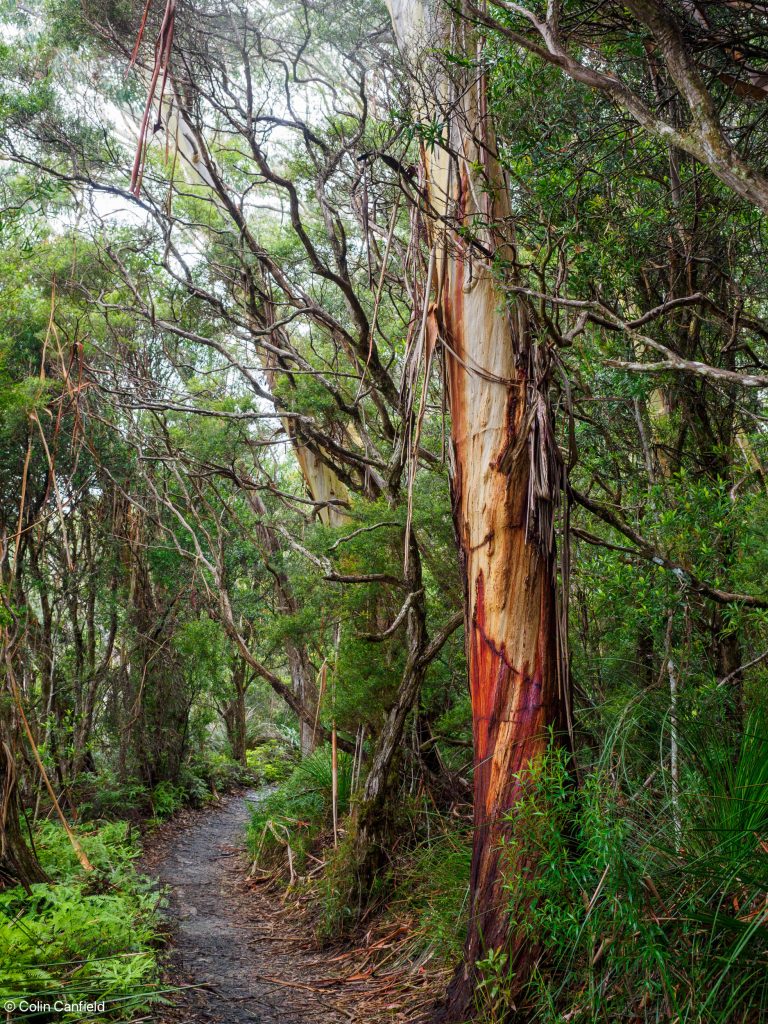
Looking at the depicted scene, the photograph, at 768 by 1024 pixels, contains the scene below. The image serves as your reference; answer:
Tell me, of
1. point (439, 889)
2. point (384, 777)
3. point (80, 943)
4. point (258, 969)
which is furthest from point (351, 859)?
point (80, 943)

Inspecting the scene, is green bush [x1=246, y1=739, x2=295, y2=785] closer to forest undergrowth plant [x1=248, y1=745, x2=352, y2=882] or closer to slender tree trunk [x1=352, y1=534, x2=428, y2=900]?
forest undergrowth plant [x1=248, y1=745, x2=352, y2=882]

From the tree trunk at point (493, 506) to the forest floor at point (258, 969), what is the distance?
0.87m

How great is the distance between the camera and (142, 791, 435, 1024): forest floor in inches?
160

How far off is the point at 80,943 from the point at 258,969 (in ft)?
4.51

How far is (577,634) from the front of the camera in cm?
610

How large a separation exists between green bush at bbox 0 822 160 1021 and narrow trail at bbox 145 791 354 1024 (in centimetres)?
28

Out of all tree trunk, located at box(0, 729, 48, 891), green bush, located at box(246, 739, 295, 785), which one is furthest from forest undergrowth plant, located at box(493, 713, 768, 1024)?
green bush, located at box(246, 739, 295, 785)

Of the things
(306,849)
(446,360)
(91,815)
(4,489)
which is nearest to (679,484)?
(446,360)

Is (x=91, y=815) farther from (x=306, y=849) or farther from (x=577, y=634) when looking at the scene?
(x=577, y=634)

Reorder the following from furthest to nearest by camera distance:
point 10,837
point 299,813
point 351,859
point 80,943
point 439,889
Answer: point 299,813
point 351,859
point 439,889
point 10,837
point 80,943

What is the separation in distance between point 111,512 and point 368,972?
7152mm

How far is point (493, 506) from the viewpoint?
3.90 m

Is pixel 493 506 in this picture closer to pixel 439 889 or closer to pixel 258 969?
pixel 439 889

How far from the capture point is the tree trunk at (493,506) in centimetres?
351
